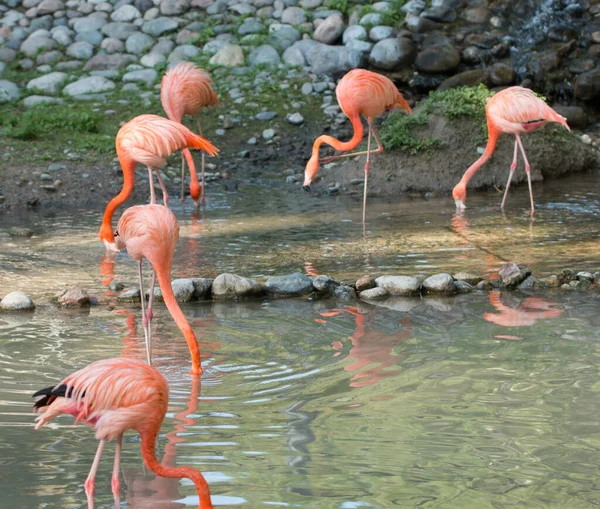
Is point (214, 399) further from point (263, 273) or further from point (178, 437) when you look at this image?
point (263, 273)

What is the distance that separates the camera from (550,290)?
20.1ft

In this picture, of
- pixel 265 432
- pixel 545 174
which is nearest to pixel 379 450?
pixel 265 432

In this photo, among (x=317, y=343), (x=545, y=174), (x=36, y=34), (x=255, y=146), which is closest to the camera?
(x=317, y=343)

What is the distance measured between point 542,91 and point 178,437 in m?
9.91

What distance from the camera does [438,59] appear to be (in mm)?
12266

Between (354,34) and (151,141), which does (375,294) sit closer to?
(151,141)

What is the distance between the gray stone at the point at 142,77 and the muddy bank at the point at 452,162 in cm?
321

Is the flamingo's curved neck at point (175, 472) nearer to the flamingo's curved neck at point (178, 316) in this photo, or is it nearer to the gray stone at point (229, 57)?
the flamingo's curved neck at point (178, 316)

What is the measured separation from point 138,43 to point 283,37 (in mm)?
2042

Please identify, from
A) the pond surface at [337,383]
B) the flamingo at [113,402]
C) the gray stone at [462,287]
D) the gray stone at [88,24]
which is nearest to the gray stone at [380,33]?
the gray stone at [88,24]

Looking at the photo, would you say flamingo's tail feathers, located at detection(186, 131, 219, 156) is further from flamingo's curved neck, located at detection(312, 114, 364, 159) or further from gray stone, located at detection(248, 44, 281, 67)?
gray stone, located at detection(248, 44, 281, 67)

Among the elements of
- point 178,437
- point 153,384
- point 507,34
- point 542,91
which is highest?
point 507,34

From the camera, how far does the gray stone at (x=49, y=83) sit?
1223 centimetres

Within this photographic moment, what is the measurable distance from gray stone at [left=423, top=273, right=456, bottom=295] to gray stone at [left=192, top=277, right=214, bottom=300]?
56.0 inches
